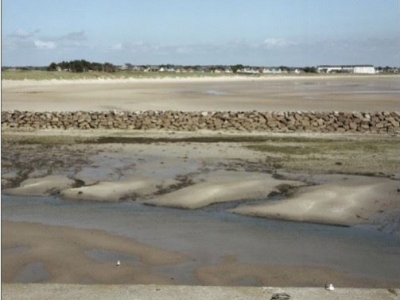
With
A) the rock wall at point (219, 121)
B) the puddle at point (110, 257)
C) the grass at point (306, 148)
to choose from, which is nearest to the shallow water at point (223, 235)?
the puddle at point (110, 257)

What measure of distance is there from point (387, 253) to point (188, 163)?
7279 millimetres

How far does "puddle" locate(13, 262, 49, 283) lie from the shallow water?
629mm

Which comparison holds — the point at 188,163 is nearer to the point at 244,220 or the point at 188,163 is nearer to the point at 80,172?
the point at 80,172

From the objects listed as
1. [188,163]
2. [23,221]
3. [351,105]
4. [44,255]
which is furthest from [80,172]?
[351,105]

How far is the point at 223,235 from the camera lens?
773 centimetres

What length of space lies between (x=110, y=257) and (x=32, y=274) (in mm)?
908

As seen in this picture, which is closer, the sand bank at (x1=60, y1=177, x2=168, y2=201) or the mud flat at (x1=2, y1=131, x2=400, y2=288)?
the mud flat at (x1=2, y1=131, x2=400, y2=288)

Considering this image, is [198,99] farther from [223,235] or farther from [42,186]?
[223,235]

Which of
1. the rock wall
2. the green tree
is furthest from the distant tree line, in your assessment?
the rock wall

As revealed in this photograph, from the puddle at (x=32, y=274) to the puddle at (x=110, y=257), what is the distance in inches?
23.3

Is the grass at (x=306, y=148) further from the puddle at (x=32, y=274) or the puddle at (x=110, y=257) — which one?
the puddle at (x=32, y=274)

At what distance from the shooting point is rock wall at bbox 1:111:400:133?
21641mm

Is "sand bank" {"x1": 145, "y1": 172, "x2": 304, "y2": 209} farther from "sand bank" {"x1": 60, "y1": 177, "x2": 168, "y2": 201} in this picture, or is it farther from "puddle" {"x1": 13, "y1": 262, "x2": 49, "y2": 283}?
"puddle" {"x1": 13, "y1": 262, "x2": 49, "y2": 283}

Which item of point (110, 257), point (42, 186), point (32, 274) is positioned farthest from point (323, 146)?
point (32, 274)
